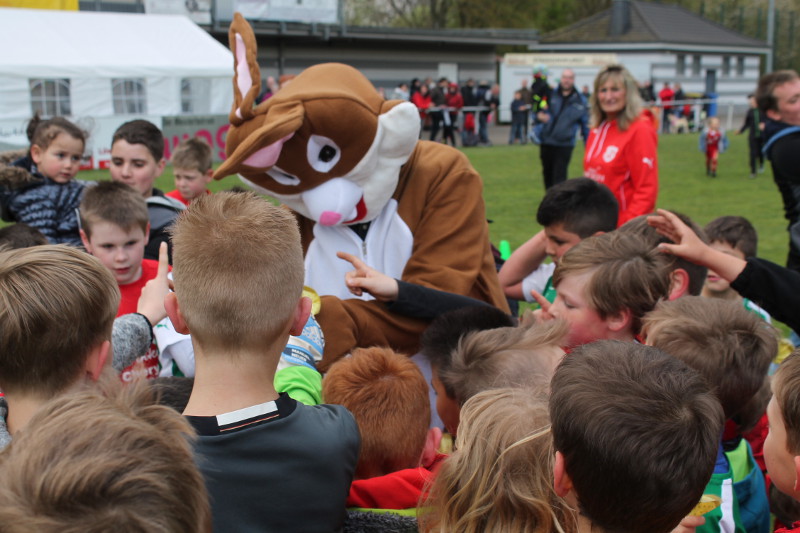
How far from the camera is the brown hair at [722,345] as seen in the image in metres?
2.31

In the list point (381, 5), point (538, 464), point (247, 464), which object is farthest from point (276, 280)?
point (381, 5)

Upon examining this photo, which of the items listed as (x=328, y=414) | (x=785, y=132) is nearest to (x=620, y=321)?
(x=328, y=414)

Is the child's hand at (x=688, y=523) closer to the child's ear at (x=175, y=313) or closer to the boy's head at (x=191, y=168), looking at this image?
the child's ear at (x=175, y=313)

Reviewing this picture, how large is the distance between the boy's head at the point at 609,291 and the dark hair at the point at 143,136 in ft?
8.85

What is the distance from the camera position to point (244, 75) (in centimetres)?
292

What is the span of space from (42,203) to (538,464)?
3463 mm

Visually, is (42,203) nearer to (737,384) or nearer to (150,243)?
(150,243)

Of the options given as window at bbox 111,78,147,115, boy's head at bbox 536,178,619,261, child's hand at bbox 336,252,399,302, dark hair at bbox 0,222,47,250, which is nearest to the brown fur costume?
child's hand at bbox 336,252,399,302

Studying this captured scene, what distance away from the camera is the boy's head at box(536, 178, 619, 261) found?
3.58 metres

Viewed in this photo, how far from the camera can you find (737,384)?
231 cm

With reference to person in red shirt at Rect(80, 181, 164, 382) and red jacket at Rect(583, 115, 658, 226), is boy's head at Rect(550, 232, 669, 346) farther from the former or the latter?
red jacket at Rect(583, 115, 658, 226)

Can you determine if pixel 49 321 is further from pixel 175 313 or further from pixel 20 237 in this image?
pixel 20 237

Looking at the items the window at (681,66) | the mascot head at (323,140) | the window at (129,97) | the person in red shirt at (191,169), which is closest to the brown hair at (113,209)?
the mascot head at (323,140)

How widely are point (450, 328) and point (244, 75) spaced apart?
120 cm
